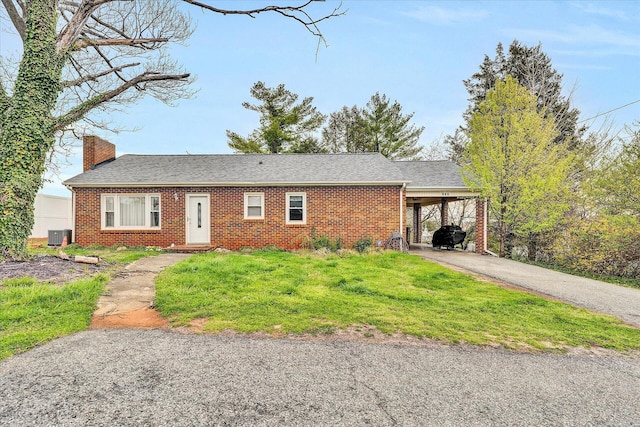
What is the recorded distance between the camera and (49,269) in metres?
7.10

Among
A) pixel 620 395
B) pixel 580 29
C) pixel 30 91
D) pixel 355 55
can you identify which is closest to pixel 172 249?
pixel 30 91

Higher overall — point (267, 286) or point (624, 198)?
point (624, 198)

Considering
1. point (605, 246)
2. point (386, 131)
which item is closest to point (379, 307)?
point (605, 246)

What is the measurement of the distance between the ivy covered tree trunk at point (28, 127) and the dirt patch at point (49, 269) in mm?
676

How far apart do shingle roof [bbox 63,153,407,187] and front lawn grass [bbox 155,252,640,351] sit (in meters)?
6.03

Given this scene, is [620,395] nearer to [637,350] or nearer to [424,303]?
[637,350]

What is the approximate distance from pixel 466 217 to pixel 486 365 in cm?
2151

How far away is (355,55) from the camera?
52.1ft

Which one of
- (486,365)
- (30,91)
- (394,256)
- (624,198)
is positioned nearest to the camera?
(486,365)

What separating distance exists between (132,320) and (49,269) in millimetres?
3854

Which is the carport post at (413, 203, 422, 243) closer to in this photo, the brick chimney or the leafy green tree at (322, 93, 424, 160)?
the leafy green tree at (322, 93, 424, 160)

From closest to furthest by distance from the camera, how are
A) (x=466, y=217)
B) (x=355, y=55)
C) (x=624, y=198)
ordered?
(x=624, y=198) → (x=355, y=55) → (x=466, y=217)

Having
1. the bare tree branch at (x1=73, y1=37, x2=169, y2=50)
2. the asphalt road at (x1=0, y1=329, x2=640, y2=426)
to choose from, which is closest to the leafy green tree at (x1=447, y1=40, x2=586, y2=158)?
the bare tree branch at (x1=73, y1=37, x2=169, y2=50)

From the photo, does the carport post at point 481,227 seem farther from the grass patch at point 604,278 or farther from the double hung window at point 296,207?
the double hung window at point 296,207
